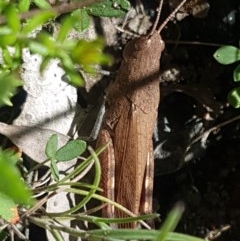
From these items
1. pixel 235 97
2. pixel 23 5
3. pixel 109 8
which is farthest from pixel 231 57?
pixel 23 5

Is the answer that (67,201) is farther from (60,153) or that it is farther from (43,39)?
(43,39)

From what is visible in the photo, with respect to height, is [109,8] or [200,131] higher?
[109,8]

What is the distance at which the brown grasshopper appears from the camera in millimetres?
1850

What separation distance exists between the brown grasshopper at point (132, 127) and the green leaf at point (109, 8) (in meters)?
0.28

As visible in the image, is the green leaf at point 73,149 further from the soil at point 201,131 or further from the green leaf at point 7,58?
the soil at point 201,131

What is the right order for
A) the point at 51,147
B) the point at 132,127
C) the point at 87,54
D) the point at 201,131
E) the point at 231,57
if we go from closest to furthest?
the point at 87,54 < the point at 51,147 < the point at 231,57 < the point at 132,127 < the point at 201,131

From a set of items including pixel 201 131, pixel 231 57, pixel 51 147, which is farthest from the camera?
pixel 201 131

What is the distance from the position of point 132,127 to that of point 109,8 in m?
0.52

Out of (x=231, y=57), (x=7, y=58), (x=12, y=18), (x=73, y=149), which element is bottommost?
(x=73, y=149)

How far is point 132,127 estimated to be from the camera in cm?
197

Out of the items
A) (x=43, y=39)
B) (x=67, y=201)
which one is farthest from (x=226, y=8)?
(x=43, y=39)

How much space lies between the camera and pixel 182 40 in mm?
2066

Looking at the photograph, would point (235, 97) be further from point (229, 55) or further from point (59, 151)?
point (59, 151)

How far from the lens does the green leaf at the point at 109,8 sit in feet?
5.21
